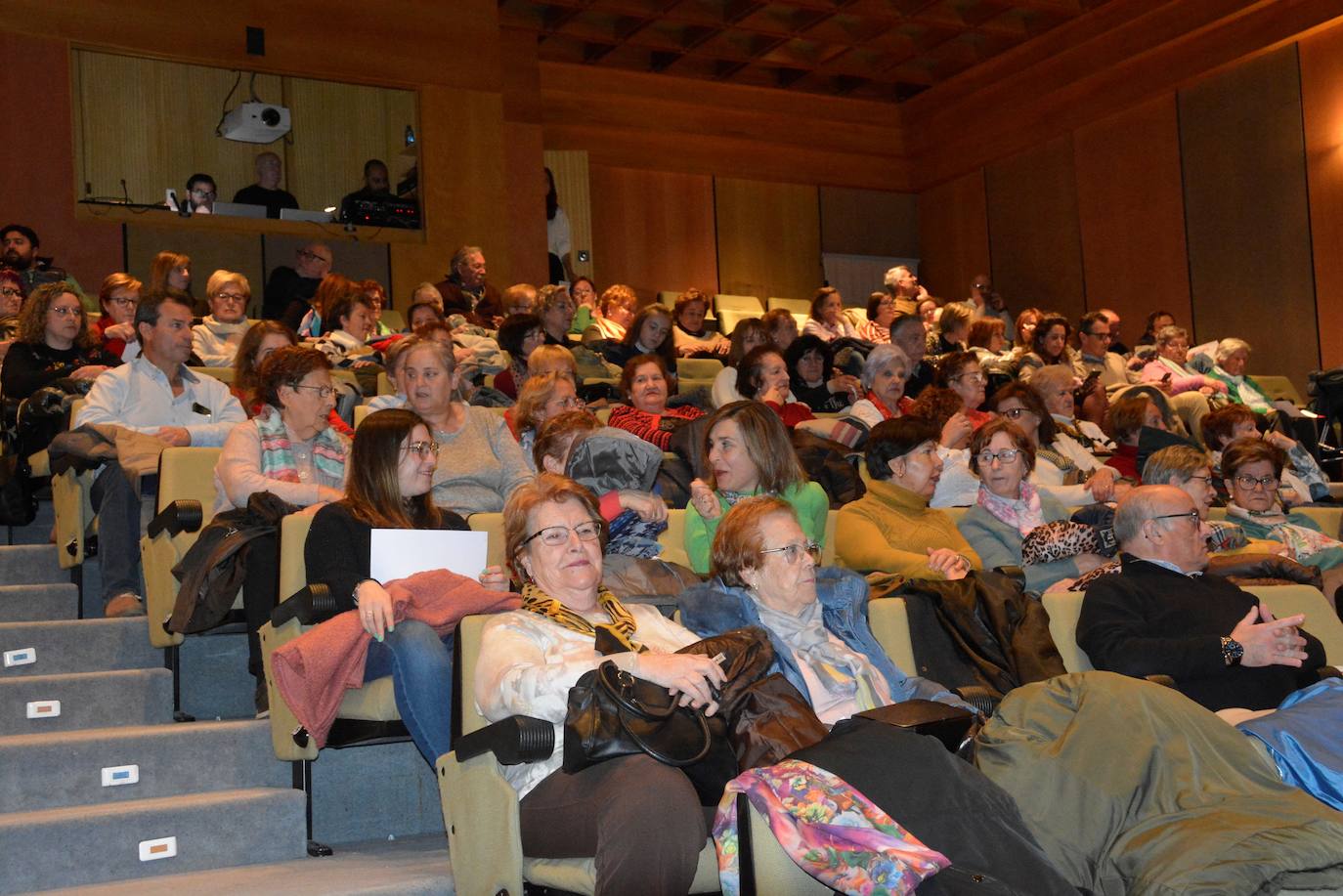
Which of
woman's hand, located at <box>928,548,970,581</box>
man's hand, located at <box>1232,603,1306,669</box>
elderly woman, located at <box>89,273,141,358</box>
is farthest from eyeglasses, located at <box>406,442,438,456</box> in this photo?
elderly woman, located at <box>89,273,141,358</box>

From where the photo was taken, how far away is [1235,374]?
27.2ft

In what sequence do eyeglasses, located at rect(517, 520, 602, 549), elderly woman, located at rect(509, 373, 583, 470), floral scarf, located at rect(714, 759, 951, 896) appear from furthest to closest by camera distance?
elderly woman, located at rect(509, 373, 583, 470), eyeglasses, located at rect(517, 520, 602, 549), floral scarf, located at rect(714, 759, 951, 896)

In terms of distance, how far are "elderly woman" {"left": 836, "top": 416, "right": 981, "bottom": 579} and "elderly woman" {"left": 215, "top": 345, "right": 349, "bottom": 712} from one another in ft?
4.48

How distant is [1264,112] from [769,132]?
13.6ft

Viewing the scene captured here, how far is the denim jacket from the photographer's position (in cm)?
274

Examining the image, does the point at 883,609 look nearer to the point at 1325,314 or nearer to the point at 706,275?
the point at 1325,314

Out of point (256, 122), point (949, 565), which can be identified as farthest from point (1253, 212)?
point (949, 565)

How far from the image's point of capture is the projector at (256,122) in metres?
9.06

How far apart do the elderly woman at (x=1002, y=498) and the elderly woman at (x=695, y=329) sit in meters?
3.96

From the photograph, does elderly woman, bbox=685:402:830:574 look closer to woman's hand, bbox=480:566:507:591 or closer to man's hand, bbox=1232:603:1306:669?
woman's hand, bbox=480:566:507:591

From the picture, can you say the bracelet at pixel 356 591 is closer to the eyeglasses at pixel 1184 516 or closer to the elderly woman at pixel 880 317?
the eyeglasses at pixel 1184 516

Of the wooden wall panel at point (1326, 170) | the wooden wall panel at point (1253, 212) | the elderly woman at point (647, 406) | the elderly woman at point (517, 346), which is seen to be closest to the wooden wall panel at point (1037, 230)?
the wooden wall panel at point (1253, 212)

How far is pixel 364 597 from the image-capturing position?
2709 mm

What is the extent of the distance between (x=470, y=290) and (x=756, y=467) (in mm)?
4936
